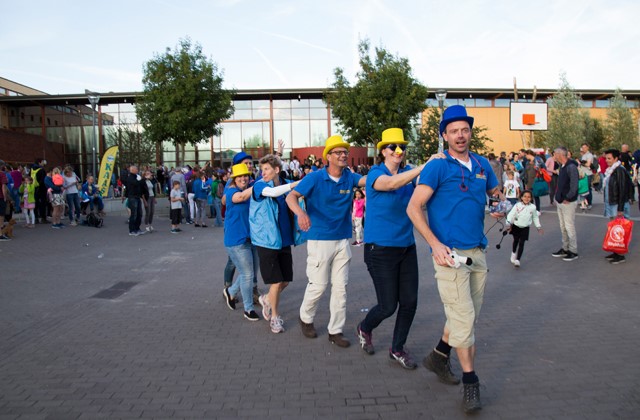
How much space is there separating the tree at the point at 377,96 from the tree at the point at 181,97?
21.9 feet

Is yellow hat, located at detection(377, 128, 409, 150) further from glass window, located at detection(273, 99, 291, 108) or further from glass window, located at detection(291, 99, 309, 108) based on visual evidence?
glass window, located at detection(273, 99, 291, 108)

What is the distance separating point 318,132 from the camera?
4269 cm

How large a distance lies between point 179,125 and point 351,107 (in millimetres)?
9259

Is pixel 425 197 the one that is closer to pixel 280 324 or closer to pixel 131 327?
pixel 280 324

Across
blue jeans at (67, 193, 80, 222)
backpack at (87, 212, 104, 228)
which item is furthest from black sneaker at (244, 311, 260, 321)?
blue jeans at (67, 193, 80, 222)

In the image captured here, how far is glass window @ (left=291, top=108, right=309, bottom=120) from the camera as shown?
4281 centimetres

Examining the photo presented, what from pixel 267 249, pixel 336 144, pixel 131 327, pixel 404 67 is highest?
pixel 404 67

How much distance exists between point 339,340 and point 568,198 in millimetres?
5927

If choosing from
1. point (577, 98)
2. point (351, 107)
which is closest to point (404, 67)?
point (351, 107)

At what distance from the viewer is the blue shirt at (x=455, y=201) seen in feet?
11.9

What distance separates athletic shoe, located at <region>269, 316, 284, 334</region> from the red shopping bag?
6104mm

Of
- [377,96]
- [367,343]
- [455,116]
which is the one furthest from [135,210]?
[377,96]

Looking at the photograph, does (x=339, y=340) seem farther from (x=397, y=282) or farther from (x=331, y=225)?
(x=331, y=225)

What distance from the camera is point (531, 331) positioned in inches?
211
